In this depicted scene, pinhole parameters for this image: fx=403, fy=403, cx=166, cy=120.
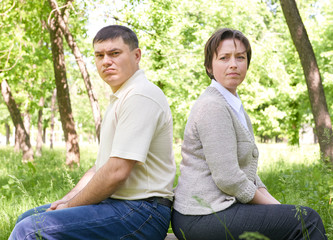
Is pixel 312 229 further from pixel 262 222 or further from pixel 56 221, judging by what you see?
pixel 56 221

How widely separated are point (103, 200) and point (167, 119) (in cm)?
70

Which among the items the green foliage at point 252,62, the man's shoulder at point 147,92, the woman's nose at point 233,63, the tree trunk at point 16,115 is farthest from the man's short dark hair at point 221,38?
the tree trunk at point 16,115

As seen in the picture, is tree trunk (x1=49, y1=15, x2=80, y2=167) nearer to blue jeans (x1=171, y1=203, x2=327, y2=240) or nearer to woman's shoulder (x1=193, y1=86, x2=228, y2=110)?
woman's shoulder (x1=193, y1=86, x2=228, y2=110)

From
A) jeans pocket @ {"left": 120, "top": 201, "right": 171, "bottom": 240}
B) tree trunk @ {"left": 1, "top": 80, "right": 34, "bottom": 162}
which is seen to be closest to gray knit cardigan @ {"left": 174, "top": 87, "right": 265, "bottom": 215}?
jeans pocket @ {"left": 120, "top": 201, "right": 171, "bottom": 240}

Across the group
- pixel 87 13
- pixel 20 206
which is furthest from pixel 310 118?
pixel 20 206

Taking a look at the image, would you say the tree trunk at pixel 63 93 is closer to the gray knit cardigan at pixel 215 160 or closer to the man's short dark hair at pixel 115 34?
the man's short dark hair at pixel 115 34

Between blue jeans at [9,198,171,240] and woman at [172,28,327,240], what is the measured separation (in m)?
0.17

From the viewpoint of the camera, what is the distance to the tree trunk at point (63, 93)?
9.85 m

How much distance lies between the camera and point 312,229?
7.83 feet

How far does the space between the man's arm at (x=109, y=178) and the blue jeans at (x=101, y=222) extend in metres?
0.09

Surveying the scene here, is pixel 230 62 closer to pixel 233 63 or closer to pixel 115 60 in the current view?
pixel 233 63

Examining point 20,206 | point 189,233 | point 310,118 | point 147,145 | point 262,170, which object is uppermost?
point 147,145

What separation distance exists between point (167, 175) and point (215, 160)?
1.54 feet

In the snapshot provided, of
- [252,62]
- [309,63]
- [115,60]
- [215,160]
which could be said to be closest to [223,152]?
[215,160]
